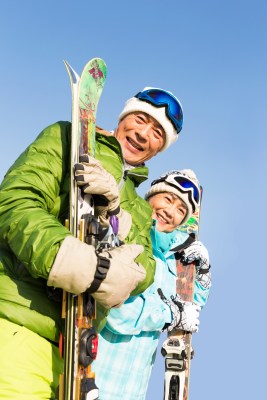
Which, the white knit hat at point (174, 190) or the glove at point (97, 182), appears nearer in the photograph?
the glove at point (97, 182)

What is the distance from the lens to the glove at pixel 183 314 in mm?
5277

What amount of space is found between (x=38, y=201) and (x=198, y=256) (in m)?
4.05

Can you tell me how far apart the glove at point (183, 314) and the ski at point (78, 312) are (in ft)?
7.51

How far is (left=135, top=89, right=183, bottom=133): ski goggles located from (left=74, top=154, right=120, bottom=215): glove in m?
0.94

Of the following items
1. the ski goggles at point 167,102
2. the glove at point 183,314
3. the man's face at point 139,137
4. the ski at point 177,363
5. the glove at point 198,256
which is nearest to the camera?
the man's face at point 139,137

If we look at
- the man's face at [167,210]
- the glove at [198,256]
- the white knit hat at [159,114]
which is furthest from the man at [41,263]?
the glove at [198,256]

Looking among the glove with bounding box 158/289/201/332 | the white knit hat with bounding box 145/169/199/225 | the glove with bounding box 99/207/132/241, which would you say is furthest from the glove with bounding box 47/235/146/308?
the white knit hat with bounding box 145/169/199/225

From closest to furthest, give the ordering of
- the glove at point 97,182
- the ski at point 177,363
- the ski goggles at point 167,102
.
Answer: the glove at point 97,182, the ski goggles at point 167,102, the ski at point 177,363

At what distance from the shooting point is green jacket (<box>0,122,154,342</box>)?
2576 millimetres

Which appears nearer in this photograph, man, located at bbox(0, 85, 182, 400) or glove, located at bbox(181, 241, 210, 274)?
man, located at bbox(0, 85, 182, 400)

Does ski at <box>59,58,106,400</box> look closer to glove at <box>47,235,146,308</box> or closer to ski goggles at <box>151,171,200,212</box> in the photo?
glove at <box>47,235,146,308</box>

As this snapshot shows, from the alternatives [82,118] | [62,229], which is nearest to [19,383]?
[62,229]

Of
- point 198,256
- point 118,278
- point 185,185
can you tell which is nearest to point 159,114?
point 118,278

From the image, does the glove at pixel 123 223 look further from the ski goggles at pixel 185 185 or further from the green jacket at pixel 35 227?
the ski goggles at pixel 185 185
